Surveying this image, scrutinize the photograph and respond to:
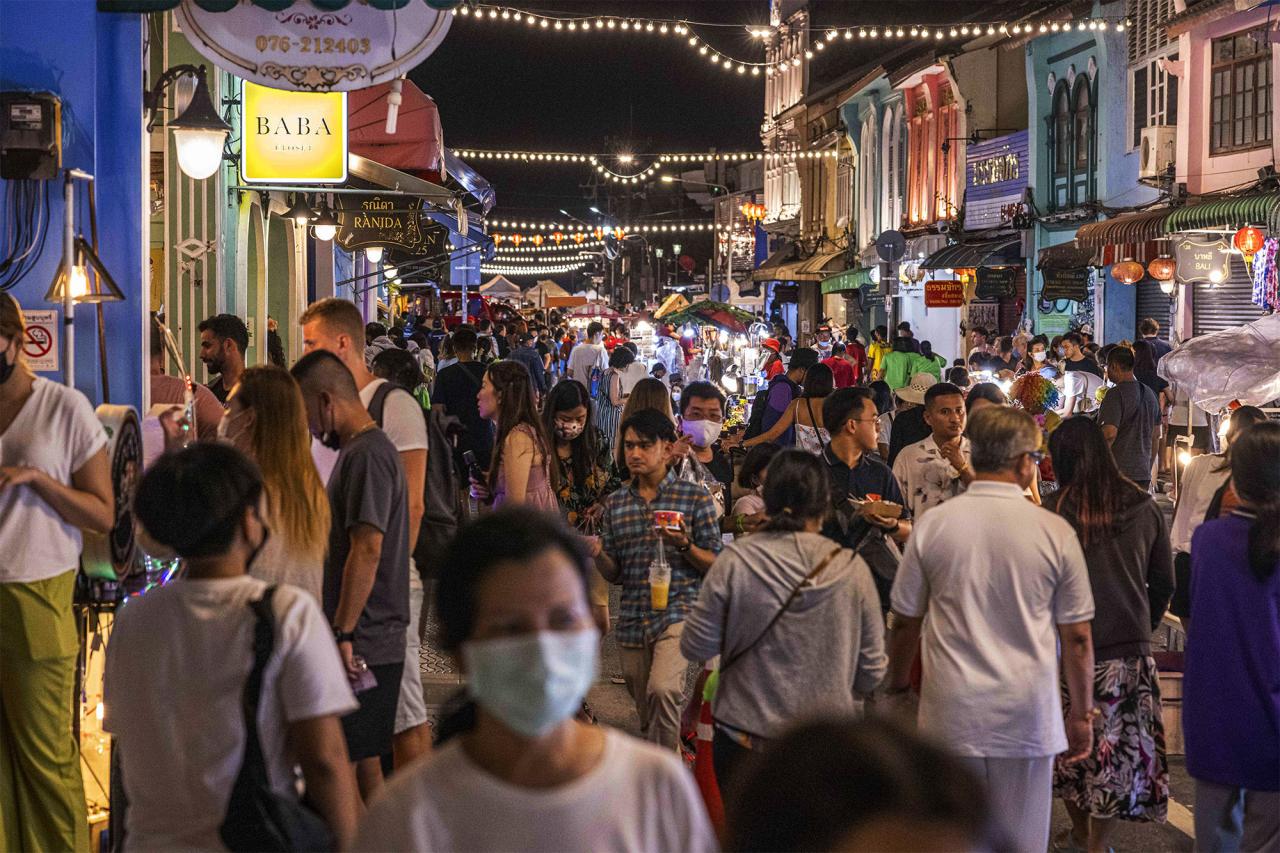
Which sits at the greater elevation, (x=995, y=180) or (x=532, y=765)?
(x=995, y=180)

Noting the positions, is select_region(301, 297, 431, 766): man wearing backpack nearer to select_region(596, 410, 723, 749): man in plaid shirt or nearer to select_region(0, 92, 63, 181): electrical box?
select_region(596, 410, 723, 749): man in plaid shirt

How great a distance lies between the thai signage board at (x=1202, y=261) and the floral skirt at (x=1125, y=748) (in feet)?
53.5

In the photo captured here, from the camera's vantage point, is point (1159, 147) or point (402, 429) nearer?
point (402, 429)

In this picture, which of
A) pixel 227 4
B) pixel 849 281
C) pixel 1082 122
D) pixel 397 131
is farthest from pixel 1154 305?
pixel 227 4

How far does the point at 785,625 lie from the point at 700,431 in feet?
18.3

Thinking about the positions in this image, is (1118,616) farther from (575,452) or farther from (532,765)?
(532,765)

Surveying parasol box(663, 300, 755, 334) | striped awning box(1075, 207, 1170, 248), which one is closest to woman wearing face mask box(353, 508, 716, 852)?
striped awning box(1075, 207, 1170, 248)

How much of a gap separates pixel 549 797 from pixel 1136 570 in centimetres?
456

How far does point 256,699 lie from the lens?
3.43m

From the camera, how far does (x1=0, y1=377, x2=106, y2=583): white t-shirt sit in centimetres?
552

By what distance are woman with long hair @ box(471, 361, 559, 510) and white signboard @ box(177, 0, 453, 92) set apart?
1.73 metres

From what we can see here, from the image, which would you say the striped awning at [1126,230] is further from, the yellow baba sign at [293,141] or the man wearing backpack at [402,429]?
the man wearing backpack at [402,429]

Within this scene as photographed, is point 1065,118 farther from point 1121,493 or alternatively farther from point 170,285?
point 1121,493

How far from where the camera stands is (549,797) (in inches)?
99.6
